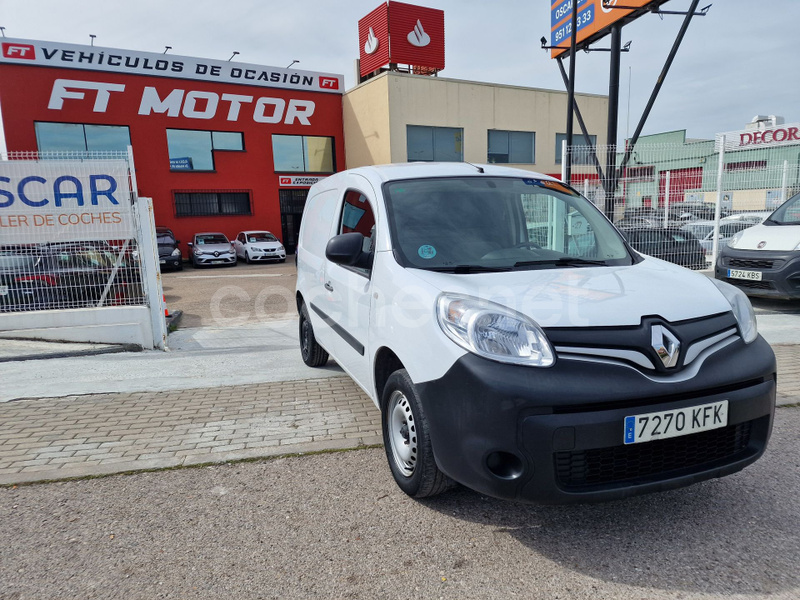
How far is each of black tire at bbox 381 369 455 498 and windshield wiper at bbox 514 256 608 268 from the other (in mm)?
991

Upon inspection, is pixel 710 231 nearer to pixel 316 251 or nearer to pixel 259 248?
pixel 316 251

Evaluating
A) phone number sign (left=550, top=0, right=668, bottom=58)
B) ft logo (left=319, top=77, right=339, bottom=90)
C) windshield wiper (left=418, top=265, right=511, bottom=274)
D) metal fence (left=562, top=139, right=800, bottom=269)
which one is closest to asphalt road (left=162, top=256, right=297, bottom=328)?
metal fence (left=562, top=139, right=800, bottom=269)

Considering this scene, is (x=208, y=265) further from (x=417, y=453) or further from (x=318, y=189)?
(x=417, y=453)

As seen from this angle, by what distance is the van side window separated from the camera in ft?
11.5

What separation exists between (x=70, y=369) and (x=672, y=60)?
15606mm

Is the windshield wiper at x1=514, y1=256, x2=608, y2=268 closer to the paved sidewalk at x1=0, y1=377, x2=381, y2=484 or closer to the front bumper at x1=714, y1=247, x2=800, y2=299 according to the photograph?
the paved sidewalk at x1=0, y1=377, x2=381, y2=484

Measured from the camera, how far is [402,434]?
2865mm

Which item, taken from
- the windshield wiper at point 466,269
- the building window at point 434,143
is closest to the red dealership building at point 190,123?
the building window at point 434,143

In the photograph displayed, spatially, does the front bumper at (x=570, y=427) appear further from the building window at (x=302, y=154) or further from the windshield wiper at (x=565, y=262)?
the building window at (x=302, y=154)

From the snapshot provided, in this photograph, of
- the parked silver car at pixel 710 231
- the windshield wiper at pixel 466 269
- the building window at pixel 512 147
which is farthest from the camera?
the building window at pixel 512 147

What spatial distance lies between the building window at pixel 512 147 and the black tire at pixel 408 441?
1018 inches

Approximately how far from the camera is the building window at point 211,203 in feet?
81.5

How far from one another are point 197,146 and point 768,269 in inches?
939

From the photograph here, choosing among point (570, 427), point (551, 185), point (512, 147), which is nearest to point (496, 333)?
point (570, 427)
